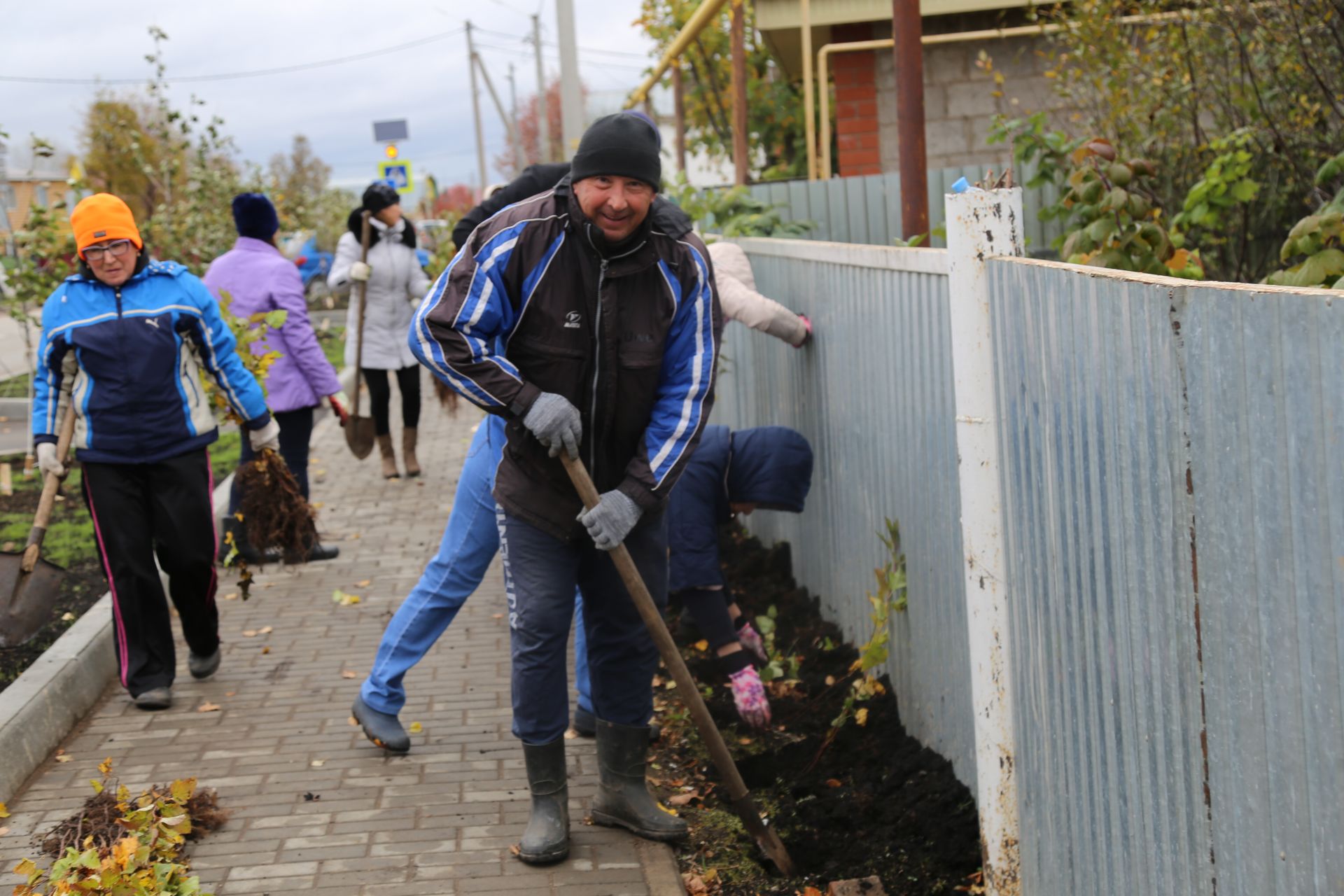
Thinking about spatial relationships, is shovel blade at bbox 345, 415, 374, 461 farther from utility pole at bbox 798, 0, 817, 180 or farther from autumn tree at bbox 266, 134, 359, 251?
autumn tree at bbox 266, 134, 359, 251

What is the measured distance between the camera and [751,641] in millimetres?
5750

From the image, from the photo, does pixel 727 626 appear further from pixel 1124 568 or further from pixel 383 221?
pixel 383 221

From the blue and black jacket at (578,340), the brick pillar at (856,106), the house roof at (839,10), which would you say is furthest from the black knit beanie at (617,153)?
the brick pillar at (856,106)

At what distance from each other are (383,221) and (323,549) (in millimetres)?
2557

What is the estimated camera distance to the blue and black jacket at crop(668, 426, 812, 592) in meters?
5.14

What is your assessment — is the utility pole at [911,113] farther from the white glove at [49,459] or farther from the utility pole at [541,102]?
the utility pole at [541,102]

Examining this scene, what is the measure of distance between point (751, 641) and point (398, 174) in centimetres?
2115

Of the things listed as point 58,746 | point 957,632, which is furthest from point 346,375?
point 957,632

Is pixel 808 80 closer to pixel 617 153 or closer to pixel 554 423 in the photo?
pixel 617 153

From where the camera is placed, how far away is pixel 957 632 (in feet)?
13.1

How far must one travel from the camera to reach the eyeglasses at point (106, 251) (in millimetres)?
5102

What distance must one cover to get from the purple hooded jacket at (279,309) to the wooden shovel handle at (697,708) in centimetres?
422

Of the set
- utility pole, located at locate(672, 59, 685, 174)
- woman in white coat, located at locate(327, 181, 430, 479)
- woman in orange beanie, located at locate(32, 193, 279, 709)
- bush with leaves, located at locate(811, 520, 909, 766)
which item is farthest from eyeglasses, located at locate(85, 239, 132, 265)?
utility pole, located at locate(672, 59, 685, 174)

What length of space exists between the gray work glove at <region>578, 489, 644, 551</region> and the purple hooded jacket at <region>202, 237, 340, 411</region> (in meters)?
4.33
